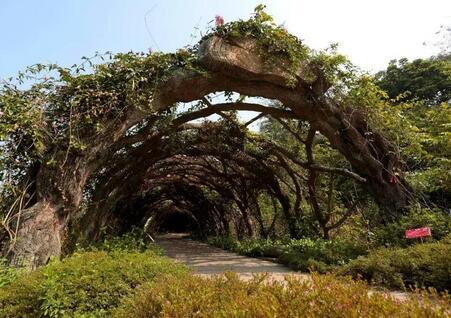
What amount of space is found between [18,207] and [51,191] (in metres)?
0.48

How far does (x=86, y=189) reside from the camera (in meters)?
9.30

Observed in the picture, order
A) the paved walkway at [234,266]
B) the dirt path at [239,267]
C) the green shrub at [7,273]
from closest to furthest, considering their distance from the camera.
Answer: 1. the green shrub at [7,273]
2. the dirt path at [239,267]
3. the paved walkway at [234,266]

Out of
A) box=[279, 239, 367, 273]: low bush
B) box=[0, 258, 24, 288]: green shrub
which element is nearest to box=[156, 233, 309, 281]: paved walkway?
box=[279, 239, 367, 273]: low bush

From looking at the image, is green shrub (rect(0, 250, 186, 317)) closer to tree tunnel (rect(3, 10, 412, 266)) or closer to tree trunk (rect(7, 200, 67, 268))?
tree trunk (rect(7, 200, 67, 268))

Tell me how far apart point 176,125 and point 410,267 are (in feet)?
17.4

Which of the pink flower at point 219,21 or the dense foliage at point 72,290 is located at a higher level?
the pink flower at point 219,21

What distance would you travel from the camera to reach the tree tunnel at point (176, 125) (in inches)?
219

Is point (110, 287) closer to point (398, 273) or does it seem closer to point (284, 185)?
point (398, 273)

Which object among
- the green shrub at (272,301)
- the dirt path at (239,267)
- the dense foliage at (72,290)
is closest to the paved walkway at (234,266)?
the dirt path at (239,267)

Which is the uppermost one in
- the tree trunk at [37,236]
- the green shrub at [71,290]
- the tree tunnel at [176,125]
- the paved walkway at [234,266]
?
the tree tunnel at [176,125]

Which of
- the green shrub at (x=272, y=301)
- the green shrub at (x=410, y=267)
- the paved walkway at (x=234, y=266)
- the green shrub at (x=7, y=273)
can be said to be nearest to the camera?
the green shrub at (x=272, y=301)

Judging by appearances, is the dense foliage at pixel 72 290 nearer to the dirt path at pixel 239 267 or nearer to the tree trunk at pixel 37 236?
the tree trunk at pixel 37 236

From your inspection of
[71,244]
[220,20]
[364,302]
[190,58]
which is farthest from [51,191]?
[364,302]

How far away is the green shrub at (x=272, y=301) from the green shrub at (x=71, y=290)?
530 millimetres
